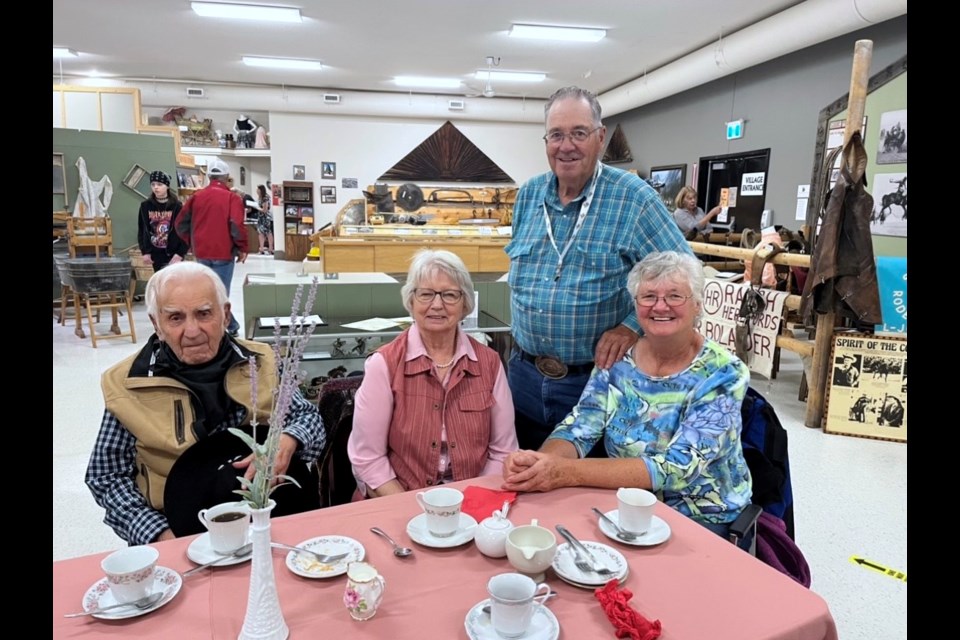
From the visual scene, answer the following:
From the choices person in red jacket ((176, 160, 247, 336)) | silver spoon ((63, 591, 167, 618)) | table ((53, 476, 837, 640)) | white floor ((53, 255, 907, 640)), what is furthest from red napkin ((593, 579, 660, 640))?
person in red jacket ((176, 160, 247, 336))

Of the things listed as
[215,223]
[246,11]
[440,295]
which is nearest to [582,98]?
[440,295]

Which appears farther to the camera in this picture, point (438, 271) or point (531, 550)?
point (438, 271)

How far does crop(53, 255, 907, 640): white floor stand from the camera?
2.34m

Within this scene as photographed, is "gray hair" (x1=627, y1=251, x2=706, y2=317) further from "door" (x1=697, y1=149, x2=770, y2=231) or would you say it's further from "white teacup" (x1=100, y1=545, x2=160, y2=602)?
"door" (x1=697, y1=149, x2=770, y2=231)

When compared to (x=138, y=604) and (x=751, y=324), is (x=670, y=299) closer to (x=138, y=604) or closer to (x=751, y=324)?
(x=138, y=604)

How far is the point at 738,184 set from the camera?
8.16 metres

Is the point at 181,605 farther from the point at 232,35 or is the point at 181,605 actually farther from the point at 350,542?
the point at 232,35

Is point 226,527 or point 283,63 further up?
point 283,63

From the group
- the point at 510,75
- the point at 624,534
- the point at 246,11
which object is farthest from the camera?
the point at 510,75

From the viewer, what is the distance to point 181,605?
42.4 inches

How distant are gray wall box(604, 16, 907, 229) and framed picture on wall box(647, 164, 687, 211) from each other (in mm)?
117

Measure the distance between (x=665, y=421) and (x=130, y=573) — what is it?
130 centimetres

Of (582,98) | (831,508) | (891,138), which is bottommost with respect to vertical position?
(831,508)
